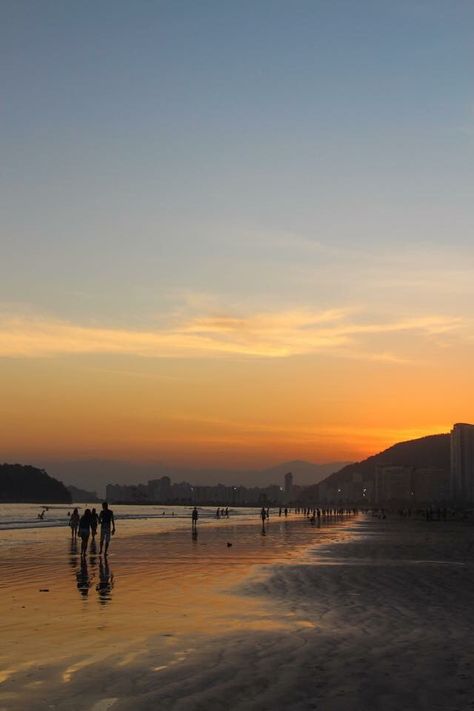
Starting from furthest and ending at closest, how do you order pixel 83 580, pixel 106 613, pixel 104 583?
pixel 83 580 < pixel 104 583 < pixel 106 613

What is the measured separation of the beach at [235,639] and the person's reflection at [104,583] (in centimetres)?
8

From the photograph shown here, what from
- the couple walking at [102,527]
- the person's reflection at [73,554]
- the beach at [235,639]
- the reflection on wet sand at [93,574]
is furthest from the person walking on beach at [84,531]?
the beach at [235,639]

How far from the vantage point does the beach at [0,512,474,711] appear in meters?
10.1

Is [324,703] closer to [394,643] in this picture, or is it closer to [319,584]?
[394,643]

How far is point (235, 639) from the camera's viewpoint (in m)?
14.5

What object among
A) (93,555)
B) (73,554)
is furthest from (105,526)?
(73,554)

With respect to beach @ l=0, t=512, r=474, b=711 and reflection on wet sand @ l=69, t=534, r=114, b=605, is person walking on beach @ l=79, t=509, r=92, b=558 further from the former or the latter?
beach @ l=0, t=512, r=474, b=711

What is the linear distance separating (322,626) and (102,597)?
7.35 m

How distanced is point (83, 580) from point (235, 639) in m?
12.1

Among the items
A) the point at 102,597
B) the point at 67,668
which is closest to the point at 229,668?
the point at 67,668

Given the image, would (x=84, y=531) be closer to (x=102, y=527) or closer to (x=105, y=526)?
(x=102, y=527)

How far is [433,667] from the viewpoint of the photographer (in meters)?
11.9

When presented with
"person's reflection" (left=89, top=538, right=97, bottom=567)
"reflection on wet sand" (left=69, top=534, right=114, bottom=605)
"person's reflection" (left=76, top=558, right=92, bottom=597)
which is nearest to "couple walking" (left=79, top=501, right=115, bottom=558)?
"person's reflection" (left=89, top=538, right=97, bottom=567)

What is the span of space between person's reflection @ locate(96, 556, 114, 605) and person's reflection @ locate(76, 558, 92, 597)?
35cm
